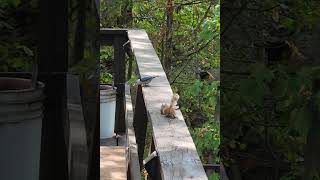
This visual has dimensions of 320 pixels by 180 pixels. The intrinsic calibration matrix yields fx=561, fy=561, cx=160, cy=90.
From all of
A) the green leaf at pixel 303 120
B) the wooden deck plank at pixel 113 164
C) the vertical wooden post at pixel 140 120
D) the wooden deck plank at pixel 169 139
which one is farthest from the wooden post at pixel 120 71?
the green leaf at pixel 303 120

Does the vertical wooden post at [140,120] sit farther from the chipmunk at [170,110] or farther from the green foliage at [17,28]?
the green foliage at [17,28]

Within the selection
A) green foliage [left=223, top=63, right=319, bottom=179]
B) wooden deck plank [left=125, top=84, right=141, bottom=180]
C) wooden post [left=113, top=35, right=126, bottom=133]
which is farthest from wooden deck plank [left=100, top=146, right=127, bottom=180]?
green foliage [left=223, top=63, right=319, bottom=179]

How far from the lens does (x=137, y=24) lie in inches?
413

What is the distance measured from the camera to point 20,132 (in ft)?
4.31

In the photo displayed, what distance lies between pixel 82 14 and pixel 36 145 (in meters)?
0.38

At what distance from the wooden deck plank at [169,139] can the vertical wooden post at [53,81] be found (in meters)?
0.36

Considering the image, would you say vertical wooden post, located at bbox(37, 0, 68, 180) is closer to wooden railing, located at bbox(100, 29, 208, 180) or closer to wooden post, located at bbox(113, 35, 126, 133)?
wooden railing, located at bbox(100, 29, 208, 180)

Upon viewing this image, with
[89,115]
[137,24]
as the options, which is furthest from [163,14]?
[89,115]

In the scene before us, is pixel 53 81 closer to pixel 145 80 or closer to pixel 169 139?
pixel 169 139

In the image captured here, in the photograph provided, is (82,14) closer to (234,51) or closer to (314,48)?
(234,51)

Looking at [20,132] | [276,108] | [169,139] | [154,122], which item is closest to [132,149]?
[154,122]

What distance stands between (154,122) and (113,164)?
1.13m

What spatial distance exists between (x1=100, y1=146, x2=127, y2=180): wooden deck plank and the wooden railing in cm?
8

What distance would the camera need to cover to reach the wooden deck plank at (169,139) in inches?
67.2
